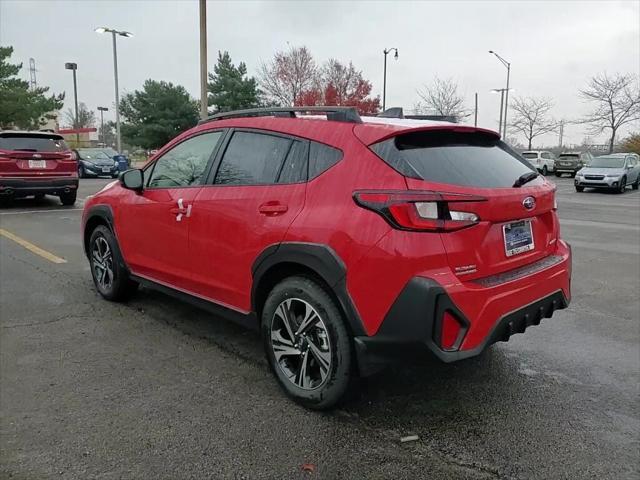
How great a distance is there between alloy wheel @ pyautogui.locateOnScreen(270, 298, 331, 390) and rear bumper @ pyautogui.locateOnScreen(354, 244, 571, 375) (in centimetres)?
28

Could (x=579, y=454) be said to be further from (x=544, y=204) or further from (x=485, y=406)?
(x=544, y=204)

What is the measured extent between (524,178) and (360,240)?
117cm

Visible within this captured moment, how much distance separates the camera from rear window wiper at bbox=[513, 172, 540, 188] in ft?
9.95

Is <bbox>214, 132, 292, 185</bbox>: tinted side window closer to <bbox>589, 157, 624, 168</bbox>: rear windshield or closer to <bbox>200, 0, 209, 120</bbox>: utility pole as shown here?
<bbox>200, 0, 209, 120</bbox>: utility pole

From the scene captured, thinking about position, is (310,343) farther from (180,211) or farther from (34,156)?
(34,156)

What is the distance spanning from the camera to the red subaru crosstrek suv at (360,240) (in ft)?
8.45

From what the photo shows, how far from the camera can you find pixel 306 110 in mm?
3291

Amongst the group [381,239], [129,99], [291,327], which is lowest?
[291,327]

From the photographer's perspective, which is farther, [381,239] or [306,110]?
[306,110]

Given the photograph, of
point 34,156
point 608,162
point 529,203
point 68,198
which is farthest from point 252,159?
point 608,162

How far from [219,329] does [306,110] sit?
2.03 metres

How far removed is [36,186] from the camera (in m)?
11.8

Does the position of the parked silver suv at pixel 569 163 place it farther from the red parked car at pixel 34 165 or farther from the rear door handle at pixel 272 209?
the rear door handle at pixel 272 209

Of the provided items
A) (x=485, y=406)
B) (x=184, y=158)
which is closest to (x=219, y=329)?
(x=184, y=158)
